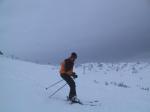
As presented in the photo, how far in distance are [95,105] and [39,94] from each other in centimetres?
289

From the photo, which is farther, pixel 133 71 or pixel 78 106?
pixel 133 71

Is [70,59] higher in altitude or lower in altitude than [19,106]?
higher

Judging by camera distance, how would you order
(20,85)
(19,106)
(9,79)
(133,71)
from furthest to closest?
1. (133,71)
2. (9,79)
3. (20,85)
4. (19,106)

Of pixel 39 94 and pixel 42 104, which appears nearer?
pixel 42 104

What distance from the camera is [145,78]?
31.2 metres

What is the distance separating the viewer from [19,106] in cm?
1162

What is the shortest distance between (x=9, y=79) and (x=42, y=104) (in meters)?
4.55

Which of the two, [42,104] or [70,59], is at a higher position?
[70,59]

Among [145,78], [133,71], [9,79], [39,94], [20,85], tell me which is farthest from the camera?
[133,71]

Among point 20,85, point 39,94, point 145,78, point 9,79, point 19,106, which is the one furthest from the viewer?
point 145,78

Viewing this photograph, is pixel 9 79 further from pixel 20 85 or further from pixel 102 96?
pixel 102 96

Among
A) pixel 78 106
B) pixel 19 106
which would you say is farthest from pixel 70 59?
pixel 19 106

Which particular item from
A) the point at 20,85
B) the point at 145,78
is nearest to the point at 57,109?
the point at 20,85

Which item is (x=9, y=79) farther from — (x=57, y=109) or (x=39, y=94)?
(x=57, y=109)
